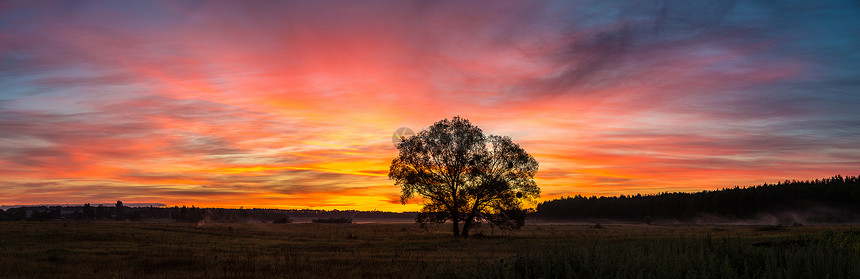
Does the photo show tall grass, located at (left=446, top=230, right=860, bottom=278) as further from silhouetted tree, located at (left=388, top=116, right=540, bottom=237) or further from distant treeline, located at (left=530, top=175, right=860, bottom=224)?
distant treeline, located at (left=530, top=175, right=860, bottom=224)

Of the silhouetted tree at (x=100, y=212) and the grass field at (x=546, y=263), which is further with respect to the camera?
the silhouetted tree at (x=100, y=212)

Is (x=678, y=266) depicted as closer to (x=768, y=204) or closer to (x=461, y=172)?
(x=461, y=172)

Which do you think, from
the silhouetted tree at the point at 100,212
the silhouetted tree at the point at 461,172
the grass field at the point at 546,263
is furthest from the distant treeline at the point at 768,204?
the silhouetted tree at the point at 100,212

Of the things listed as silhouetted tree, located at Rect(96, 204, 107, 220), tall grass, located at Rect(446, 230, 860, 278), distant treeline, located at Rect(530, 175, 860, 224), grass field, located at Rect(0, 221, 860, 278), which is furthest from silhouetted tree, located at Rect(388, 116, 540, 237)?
silhouetted tree, located at Rect(96, 204, 107, 220)

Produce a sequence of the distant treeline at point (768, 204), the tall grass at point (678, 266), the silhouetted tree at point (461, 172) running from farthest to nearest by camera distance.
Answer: the distant treeline at point (768, 204) → the silhouetted tree at point (461, 172) → the tall grass at point (678, 266)

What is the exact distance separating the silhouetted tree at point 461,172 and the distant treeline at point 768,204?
8934cm

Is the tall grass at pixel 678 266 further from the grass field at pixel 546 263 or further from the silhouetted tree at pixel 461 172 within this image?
the silhouetted tree at pixel 461 172

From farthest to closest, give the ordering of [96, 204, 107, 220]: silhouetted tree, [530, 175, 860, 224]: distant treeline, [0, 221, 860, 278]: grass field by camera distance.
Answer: [96, 204, 107, 220]: silhouetted tree < [530, 175, 860, 224]: distant treeline < [0, 221, 860, 278]: grass field

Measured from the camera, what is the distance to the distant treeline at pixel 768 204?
435 ft

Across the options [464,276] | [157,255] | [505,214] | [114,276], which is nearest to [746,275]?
[464,276]

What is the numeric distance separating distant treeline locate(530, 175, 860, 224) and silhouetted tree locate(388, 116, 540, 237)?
89.3 metres

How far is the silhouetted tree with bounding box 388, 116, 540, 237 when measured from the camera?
52.2 m

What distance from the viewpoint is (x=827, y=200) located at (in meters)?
137

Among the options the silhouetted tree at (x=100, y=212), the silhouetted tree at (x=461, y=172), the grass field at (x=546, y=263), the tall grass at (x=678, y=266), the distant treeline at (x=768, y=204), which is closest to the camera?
the tall grass at (x=678, y=266)
